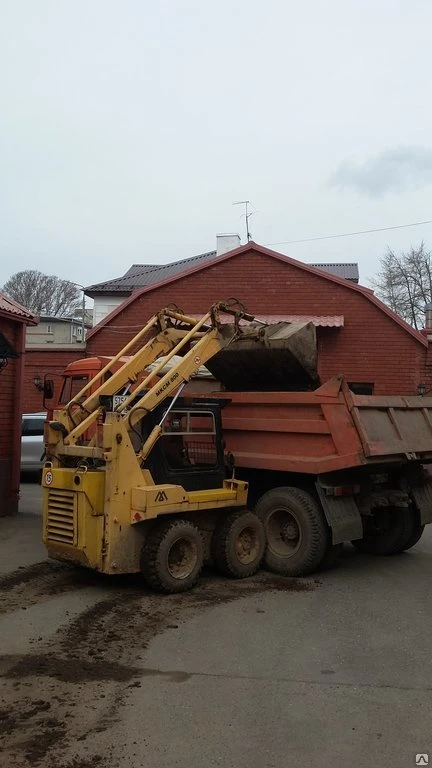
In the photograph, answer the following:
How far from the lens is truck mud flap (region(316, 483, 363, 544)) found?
790cm

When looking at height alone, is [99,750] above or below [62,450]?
below

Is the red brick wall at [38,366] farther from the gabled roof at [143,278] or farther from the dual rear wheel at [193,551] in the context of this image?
the dual rear wheel at [193,551]

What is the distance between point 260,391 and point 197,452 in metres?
1.81

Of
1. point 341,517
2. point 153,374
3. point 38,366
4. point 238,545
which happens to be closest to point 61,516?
point 153,374

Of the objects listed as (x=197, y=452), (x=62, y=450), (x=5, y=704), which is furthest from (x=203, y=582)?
(x=5, y=704)

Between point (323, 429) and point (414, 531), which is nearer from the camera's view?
point (323, 429)

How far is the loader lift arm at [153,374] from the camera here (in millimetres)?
7070

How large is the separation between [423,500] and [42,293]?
5828 centimetres

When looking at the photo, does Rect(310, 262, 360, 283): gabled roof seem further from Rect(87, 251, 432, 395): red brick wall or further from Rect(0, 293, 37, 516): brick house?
Rect(0, 293, 37, 516): brick house

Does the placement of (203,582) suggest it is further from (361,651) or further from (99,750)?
(99,750)

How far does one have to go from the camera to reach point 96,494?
673 cm

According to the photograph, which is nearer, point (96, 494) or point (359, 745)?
point (359, 745)

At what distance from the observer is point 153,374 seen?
24.4 ft

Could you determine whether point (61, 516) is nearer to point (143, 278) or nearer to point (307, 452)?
point (307, 452)
